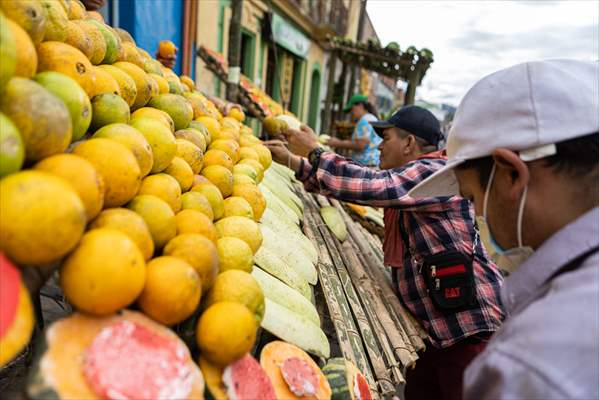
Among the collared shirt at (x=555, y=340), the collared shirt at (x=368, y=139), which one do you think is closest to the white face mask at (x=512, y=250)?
the collared shirt at (x=555, y=340)

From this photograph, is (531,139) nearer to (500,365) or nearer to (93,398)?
(500,365)

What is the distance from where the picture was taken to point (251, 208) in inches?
68.5

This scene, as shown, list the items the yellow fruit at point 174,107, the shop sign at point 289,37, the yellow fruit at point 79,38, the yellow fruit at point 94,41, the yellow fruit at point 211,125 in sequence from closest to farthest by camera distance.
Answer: the yellow fruit at point 79,38
the yellow fruit at point 94,41
the yellow fruit at point 174,107
the yellow fruit at point 211,125
the shop sign at point 289,37

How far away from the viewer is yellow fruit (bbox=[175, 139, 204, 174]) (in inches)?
62.7

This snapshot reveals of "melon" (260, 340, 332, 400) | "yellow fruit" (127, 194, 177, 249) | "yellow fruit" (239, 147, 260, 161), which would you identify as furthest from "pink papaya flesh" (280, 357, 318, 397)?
"yellow fruit" (239, 147, 260, 161)

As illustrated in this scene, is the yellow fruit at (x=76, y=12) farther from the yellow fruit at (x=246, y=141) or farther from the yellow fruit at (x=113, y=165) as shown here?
the yellow fruit at (x=246, y=141)

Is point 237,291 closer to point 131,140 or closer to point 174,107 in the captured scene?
point 131,140

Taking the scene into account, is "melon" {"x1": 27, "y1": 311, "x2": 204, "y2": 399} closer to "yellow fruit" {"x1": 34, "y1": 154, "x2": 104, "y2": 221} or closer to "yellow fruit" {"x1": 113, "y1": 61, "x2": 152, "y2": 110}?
"yellow fruit" {"x1": 34, "y1": 154, "x2": 104, "y2": 221}

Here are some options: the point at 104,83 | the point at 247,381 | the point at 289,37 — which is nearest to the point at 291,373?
the point at 247,381

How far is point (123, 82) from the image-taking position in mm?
1458

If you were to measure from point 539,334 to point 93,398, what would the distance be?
0.89 m

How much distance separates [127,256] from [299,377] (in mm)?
677

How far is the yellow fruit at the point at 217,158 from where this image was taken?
5.90 ft

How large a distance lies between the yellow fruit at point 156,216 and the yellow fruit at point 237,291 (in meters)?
0.19
